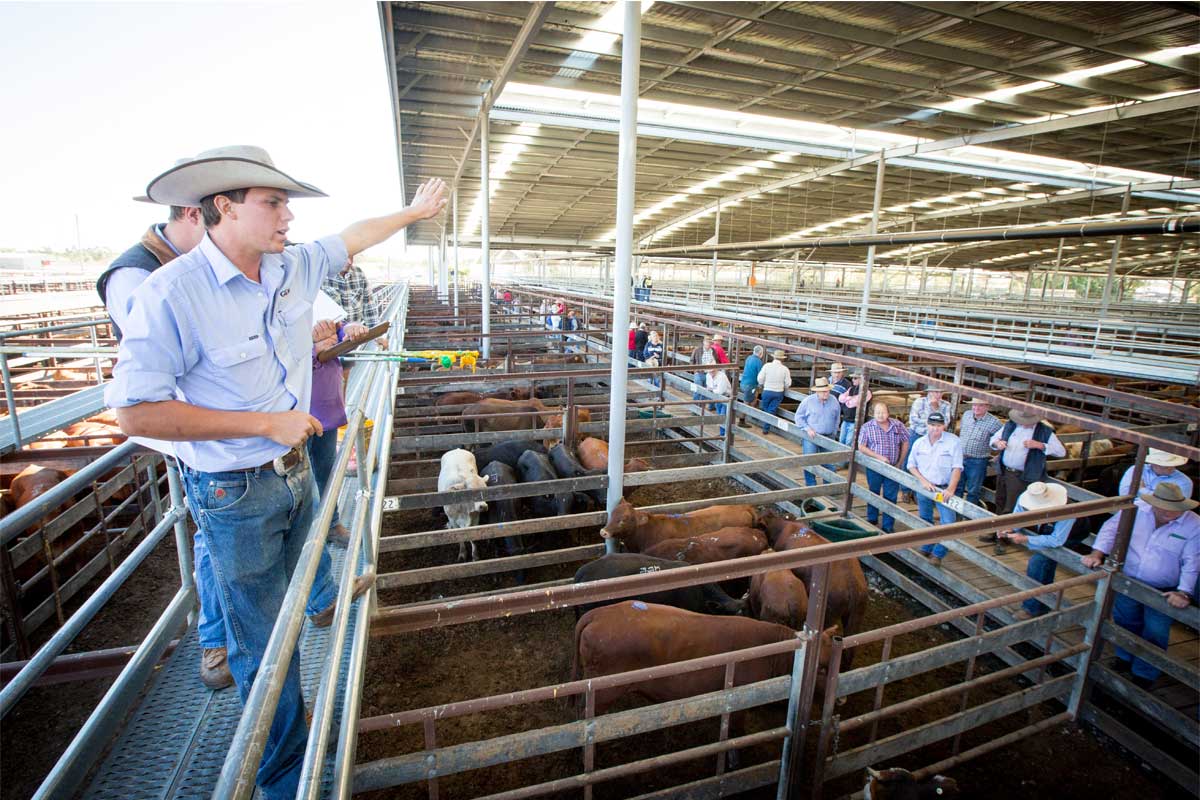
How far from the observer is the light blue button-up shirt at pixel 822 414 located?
7.73 meters

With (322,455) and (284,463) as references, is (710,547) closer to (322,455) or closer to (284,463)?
(322,455)

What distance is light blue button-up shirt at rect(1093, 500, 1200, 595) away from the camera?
3.66 meters

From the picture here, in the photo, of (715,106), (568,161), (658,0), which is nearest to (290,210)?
(658,0)

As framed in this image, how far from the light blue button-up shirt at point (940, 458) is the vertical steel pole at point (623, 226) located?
308cm

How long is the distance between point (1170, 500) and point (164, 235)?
18.5 feet

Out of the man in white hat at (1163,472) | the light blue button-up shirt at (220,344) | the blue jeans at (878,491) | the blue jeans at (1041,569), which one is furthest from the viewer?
the blue jeans at (878,491)

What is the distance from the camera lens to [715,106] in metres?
13.4

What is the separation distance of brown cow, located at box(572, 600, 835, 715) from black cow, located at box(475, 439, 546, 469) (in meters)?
3.64

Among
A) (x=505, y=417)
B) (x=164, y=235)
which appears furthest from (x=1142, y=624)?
(x=505, y=417)

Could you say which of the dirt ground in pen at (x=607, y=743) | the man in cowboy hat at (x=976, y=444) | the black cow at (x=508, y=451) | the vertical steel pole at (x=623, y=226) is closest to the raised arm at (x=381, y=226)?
the vertical steel pole at (x=623, y=226)

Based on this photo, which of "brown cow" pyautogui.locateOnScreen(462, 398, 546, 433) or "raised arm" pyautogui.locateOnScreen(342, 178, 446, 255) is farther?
"brown cow" pyautogui.locateOnScreen(462, 398, 546, 433)

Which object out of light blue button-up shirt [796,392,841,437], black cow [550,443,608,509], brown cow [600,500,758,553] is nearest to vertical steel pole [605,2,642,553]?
brown cow [600,500,758,553]

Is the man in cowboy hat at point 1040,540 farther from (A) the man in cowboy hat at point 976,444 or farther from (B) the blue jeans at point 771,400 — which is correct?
(B) the blue jeans at point 771,400

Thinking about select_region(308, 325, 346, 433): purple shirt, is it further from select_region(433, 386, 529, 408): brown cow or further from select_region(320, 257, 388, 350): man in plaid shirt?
select_region(433, 386, 529, 408): brown cow
